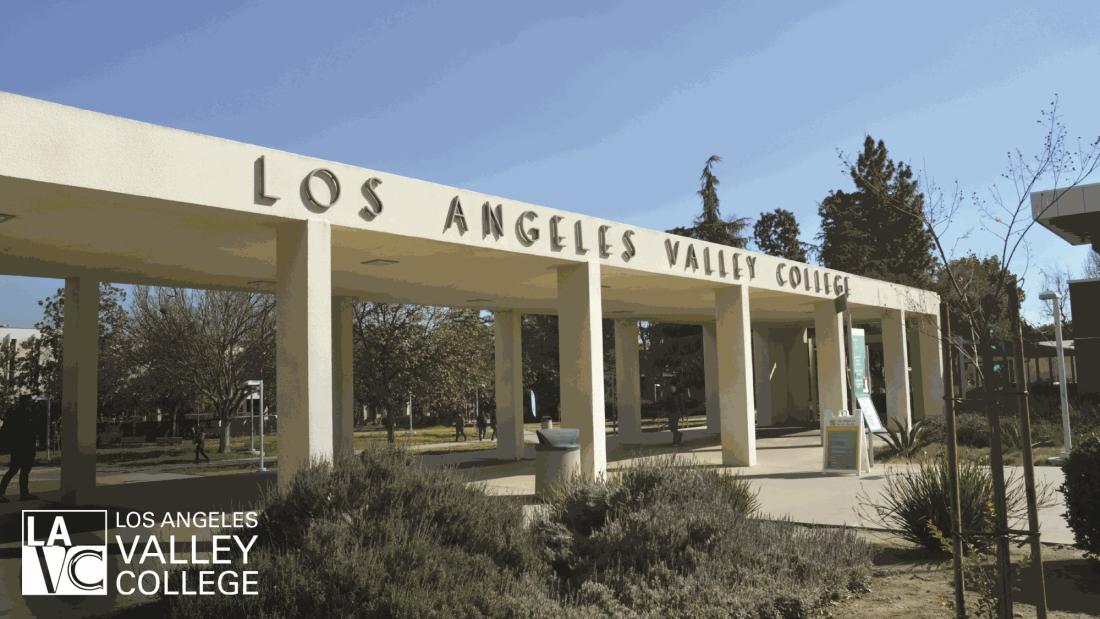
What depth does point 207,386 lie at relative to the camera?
88.7 feet

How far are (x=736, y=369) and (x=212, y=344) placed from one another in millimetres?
17840

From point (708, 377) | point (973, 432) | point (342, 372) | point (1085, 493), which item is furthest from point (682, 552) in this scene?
point (708, 377)

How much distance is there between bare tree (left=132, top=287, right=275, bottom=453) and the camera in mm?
26797

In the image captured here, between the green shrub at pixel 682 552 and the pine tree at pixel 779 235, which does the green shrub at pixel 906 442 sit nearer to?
the green shrub at pixel 682 552

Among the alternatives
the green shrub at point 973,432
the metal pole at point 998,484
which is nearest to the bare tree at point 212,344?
the green shrub at point 973,432

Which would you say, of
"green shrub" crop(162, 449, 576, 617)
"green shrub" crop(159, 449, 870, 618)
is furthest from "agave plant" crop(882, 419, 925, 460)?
"green shrub" crop(162, 449, 576, 617)

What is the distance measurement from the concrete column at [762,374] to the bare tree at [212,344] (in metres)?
18.4

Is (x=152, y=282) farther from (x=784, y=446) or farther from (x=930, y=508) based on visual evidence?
(x=784, y=446)

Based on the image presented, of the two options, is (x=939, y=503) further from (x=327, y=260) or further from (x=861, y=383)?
(x=861, y=383)

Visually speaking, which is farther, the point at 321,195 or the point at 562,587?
the point at 321,195

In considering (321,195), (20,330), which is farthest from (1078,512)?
(20,330)

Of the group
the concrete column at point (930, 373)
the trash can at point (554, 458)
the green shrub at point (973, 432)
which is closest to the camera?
the trash can at point (554, 458)

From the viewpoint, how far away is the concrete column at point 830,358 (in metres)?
19.9

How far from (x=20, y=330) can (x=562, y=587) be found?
5002cm
